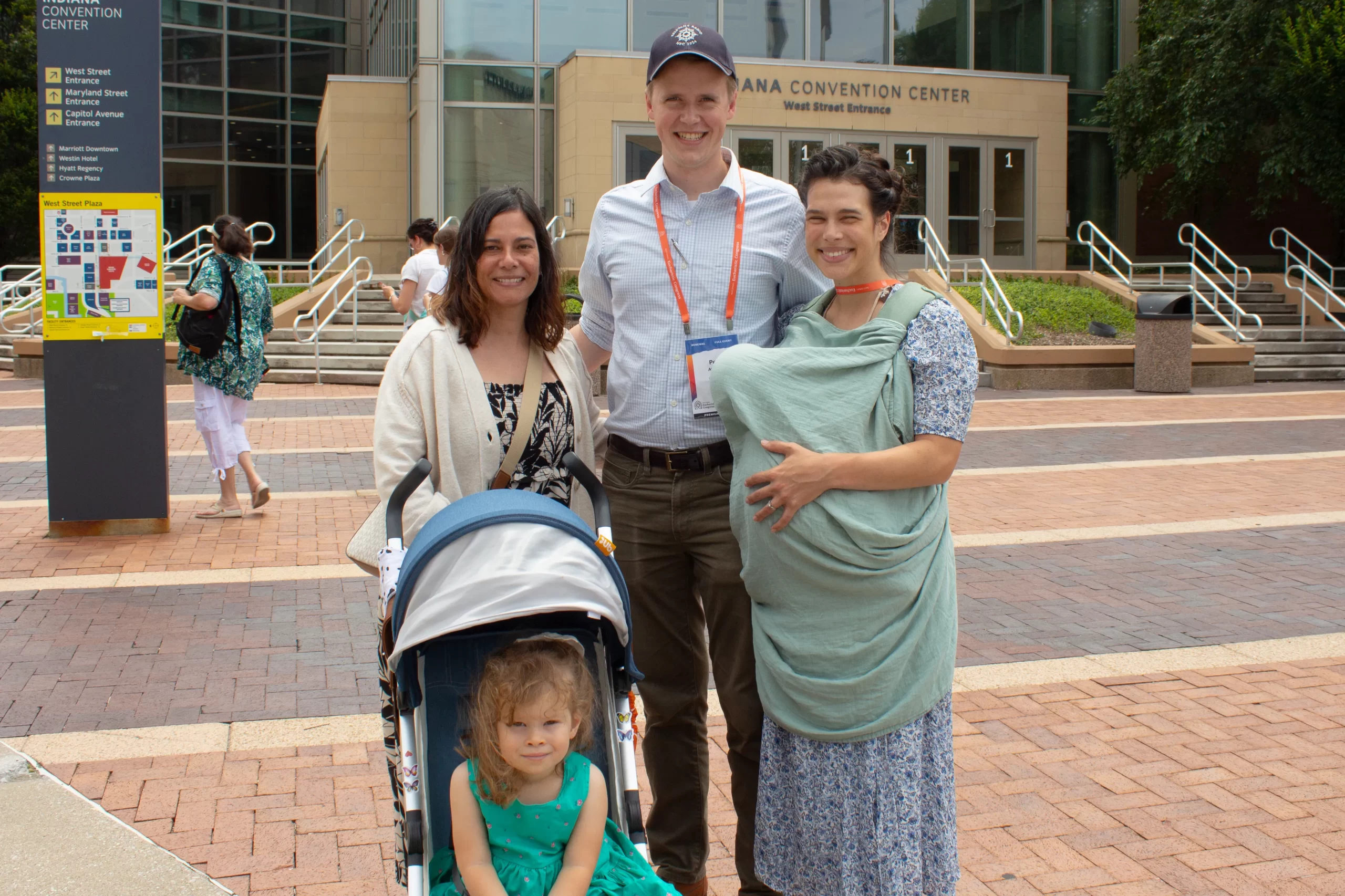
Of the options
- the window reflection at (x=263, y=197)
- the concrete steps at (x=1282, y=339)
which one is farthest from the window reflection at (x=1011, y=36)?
the window reflection at (x=263, y=197)

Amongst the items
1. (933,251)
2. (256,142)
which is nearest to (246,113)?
(256,142)

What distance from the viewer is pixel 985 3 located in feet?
88.7

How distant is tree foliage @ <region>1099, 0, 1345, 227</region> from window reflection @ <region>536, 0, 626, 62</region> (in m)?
10.5

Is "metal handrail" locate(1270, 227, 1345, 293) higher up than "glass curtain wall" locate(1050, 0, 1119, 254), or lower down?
lower down

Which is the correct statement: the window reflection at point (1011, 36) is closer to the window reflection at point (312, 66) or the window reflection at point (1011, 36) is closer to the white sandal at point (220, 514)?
the window reflection at point (312, 66)

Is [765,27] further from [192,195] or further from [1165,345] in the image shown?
[192,195]

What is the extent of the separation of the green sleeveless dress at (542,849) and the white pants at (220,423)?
6.39m

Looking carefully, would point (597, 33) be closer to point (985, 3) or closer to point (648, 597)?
point (985, 3)

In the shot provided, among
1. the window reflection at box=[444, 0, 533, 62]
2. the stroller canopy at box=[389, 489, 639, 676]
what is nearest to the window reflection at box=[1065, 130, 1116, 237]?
the window reflection at box=[444, 0, 533, 62]

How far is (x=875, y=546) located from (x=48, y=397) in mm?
6936

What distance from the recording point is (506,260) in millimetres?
3082

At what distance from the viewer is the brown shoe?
341 cm

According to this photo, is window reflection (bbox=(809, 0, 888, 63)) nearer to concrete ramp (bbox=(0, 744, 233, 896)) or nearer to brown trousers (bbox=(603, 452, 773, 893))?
brown trousers (bbox=(603, 452, 773, 893))

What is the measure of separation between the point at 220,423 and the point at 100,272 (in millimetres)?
1233
